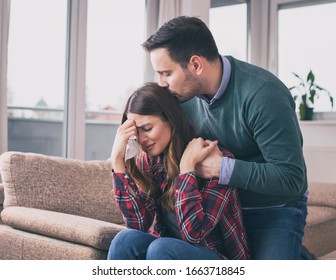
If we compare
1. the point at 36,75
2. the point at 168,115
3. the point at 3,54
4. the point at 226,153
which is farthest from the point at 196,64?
the point at 36,75

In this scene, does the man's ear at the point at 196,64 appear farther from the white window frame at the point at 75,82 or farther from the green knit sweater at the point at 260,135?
the white window frame at the point at 75,82

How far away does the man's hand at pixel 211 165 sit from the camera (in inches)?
63.4

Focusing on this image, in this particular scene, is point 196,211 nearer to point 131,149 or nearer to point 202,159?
point 202,159

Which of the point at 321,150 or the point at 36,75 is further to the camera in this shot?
the point at 321,150

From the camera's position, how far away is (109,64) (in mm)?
4293

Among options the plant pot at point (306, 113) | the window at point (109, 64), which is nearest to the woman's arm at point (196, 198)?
the window at point (109, 64)

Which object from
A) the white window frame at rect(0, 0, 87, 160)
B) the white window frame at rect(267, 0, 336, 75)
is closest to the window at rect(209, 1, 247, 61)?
the white window frame at rect(267, 0, 336, 75)

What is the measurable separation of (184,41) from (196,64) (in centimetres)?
8

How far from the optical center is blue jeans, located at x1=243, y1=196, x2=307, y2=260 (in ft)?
5.38

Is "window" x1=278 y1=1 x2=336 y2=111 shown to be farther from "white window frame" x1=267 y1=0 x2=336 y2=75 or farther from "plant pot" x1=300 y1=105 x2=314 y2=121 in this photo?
"plant pot" x1=300 y1=105 x2=314 y2=121

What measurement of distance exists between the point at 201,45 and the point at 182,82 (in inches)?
5.1

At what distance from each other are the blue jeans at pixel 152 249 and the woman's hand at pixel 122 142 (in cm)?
21
